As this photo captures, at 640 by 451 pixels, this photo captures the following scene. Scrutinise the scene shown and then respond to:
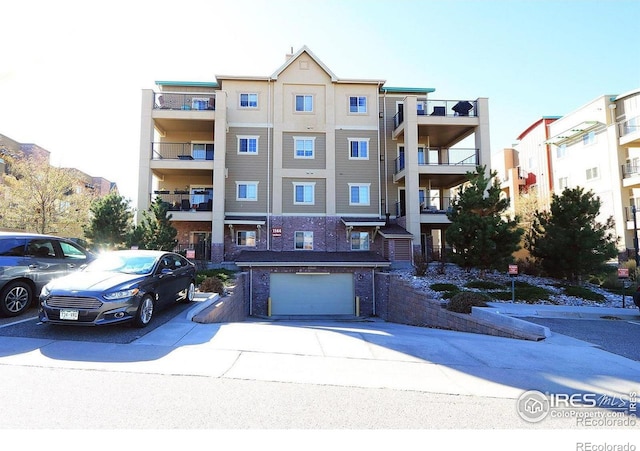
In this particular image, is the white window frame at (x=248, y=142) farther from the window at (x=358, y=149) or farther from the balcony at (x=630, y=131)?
the balcony at (x=630, y=131)

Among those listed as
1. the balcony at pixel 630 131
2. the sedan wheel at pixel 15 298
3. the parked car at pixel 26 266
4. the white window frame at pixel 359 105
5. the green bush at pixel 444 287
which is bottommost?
the green bush at pixel 444 287

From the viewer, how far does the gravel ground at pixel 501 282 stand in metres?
13.0

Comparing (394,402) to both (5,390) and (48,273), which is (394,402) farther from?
(48,273)

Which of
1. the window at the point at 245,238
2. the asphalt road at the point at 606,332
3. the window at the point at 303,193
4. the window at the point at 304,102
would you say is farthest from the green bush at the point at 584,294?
the window at the point at 304,102

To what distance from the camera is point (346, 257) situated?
70.2 feet

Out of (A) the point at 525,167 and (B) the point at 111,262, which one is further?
(A) the point at 525,167

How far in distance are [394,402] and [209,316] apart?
6.57 meters

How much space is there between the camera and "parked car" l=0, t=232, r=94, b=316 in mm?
7863

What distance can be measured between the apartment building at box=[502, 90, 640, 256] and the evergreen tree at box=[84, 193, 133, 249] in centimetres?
2994

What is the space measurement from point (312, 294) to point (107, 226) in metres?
11.7

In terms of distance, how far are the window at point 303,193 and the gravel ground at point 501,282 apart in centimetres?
779

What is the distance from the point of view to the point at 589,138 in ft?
104

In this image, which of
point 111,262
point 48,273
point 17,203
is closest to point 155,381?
point 111,262

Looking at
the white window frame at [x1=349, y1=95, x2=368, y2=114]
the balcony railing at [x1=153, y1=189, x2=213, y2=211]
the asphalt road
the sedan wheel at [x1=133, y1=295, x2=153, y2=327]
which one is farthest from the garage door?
the sedan wheel at [x1=133, y1=295, x2=153, y2=327]
